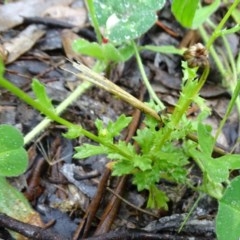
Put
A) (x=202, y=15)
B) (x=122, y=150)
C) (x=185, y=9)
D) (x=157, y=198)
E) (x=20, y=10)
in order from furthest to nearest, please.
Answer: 1. (x=20, y=10)
2. (x=202, y=15)
3. (x=185, y=9)
4. (x=157, y=198)
5. (x=122, y=150)

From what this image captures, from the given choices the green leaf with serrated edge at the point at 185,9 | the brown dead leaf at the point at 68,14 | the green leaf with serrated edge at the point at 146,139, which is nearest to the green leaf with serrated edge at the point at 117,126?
the green leaf with serrated edge at the point at 146,139

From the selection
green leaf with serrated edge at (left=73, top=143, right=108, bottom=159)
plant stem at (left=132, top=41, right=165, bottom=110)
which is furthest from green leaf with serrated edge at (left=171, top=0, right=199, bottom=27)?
green leaf with serrated edge at (left=73, top=143, right=108, bottom=159)

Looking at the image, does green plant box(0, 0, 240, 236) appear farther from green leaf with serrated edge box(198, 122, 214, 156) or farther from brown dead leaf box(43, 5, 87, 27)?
brown dead leaf box(43, 5, 87, 27)

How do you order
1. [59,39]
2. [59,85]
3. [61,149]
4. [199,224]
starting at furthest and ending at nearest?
[59,39] < [59,85] < [61,149] < [199,224]

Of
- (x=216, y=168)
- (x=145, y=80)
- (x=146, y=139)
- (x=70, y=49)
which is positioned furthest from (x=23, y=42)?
(x=216, y=168)

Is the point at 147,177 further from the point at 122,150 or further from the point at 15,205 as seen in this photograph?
the point at 15,205

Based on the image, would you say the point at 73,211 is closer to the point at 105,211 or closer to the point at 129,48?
the point at 105,211

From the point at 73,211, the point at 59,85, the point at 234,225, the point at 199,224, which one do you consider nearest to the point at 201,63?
the point at 234,225
